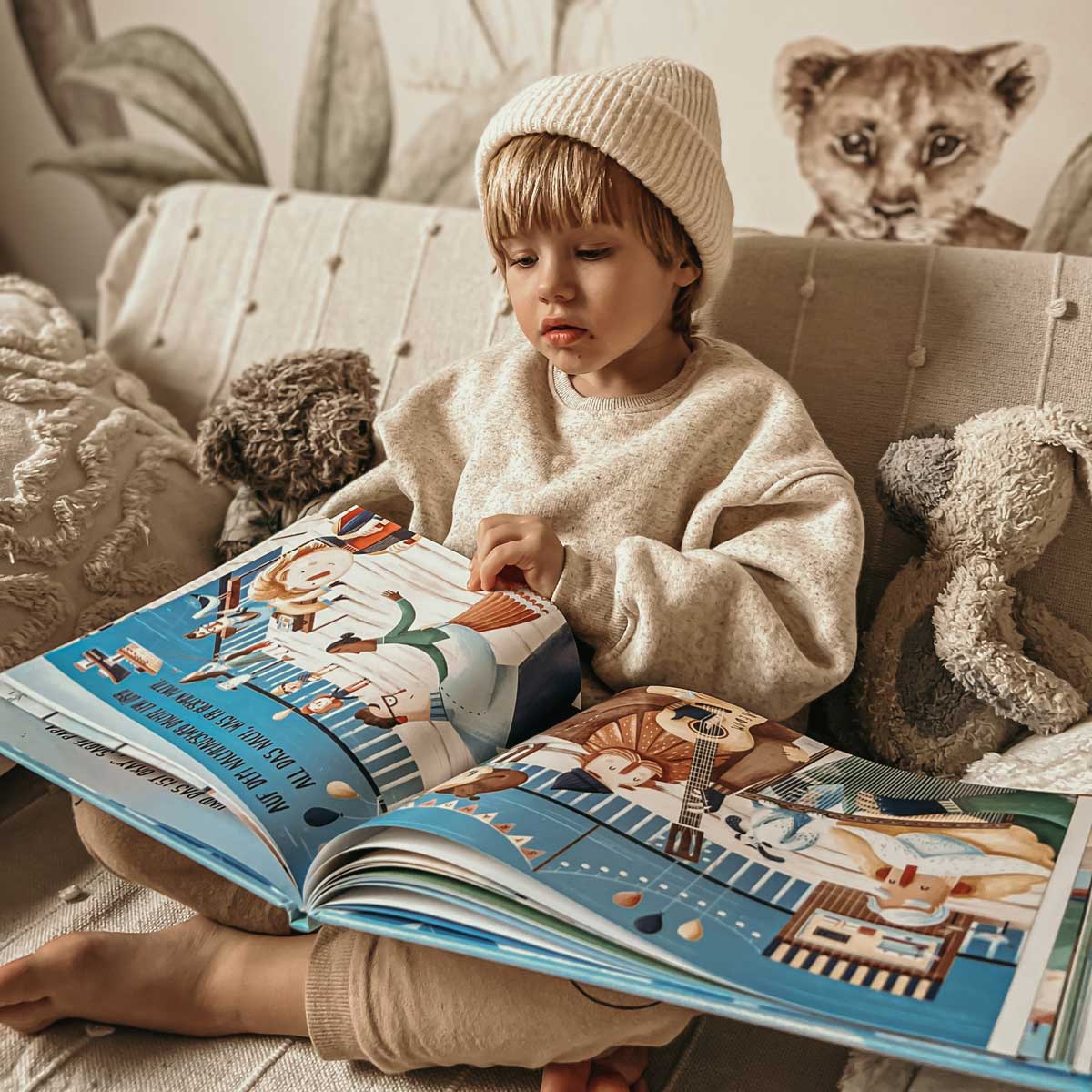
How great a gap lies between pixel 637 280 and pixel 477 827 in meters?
0.48

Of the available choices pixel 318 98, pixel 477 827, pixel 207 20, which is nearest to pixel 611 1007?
pixel 477 827

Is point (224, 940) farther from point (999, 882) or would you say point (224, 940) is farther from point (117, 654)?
point (999, 882)

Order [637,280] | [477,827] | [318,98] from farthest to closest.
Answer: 1. [318,98]
2. [637,280]
3. [477,827]

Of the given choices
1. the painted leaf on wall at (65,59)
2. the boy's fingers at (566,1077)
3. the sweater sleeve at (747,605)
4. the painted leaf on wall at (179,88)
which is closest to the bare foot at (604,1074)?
the boy's fingers at (566,1077)

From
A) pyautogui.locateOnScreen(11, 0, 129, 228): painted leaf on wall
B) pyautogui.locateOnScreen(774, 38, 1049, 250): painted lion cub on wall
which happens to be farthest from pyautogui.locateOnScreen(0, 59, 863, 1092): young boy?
pyautogui.locateOnScreen(11, 0, 129, 228): painted leaf on wall

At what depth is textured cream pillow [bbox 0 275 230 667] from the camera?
945 millimetres

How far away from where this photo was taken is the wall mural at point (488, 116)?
4.16 feet

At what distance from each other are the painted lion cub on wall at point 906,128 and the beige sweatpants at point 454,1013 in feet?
3.32

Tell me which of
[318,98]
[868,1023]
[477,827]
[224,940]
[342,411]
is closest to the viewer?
[868,1023]

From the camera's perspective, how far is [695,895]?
0.61 m

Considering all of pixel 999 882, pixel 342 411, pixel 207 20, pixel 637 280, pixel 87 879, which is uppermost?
pixel 207 20

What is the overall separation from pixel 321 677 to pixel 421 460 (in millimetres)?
325

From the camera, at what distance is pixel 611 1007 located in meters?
0.65

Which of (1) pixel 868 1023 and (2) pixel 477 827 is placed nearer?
(1) pixel 868 1023
